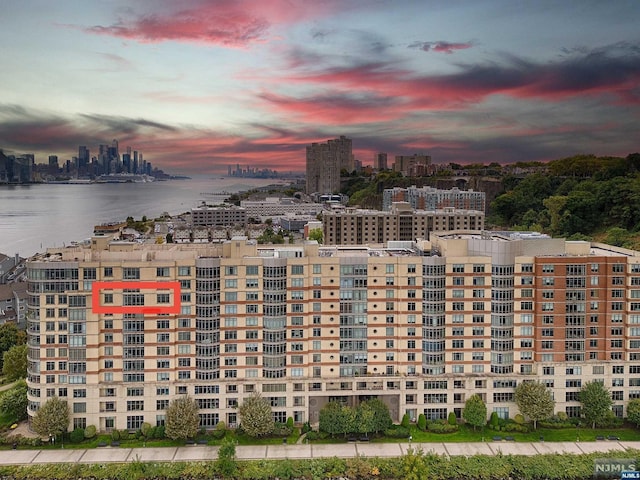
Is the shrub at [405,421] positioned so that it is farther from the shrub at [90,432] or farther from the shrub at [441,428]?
the shrub at [90,432]

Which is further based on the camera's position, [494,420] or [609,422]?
[609,422]

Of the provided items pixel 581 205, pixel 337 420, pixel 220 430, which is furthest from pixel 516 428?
pixel 581 205

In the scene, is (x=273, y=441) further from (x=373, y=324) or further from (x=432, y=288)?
(x=432, y=288)

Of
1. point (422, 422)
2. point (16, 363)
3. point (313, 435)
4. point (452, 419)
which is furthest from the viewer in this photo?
point (16, 363)

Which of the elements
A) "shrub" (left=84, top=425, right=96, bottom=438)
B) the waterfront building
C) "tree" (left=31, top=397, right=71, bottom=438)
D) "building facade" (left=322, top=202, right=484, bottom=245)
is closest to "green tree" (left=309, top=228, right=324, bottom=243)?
"building facade" (left=322, top=202, right=484, bottom=245)

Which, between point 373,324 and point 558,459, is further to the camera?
point 373,324

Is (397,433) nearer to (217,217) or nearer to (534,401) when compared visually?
(534,401)

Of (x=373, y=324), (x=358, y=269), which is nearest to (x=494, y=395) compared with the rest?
(x=373, y=324)
